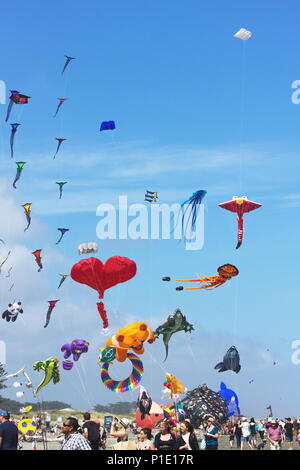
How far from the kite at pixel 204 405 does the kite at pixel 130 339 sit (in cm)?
1097

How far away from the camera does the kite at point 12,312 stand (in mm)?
46844

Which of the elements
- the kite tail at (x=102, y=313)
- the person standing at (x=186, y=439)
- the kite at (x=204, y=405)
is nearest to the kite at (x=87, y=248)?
the kite tail at (x=102, y=313)

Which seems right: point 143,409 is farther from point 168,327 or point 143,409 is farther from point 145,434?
point 145,434

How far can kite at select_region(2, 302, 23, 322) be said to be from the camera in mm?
46844

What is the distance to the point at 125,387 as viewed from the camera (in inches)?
1630

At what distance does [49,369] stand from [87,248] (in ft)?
36.4

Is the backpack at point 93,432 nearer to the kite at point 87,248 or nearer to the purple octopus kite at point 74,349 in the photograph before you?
the kite at point 87,248

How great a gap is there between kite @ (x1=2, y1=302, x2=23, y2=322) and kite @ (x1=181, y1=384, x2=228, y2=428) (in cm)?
1241

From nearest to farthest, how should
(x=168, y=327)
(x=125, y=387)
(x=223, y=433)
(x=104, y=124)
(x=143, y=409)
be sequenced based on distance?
(x=143, y=409)
(x=104, y=124)
(x=125, y=387)
(x=168, y=327)
(x=223, y=433)

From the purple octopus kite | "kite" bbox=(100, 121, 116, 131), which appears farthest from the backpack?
the purple octopus kite

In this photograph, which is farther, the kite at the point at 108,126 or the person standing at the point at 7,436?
the kite at the point at 108,126

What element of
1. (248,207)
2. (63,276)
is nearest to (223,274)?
(248,207)

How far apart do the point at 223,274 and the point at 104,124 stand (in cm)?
906

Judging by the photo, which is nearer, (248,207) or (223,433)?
(248,207)
